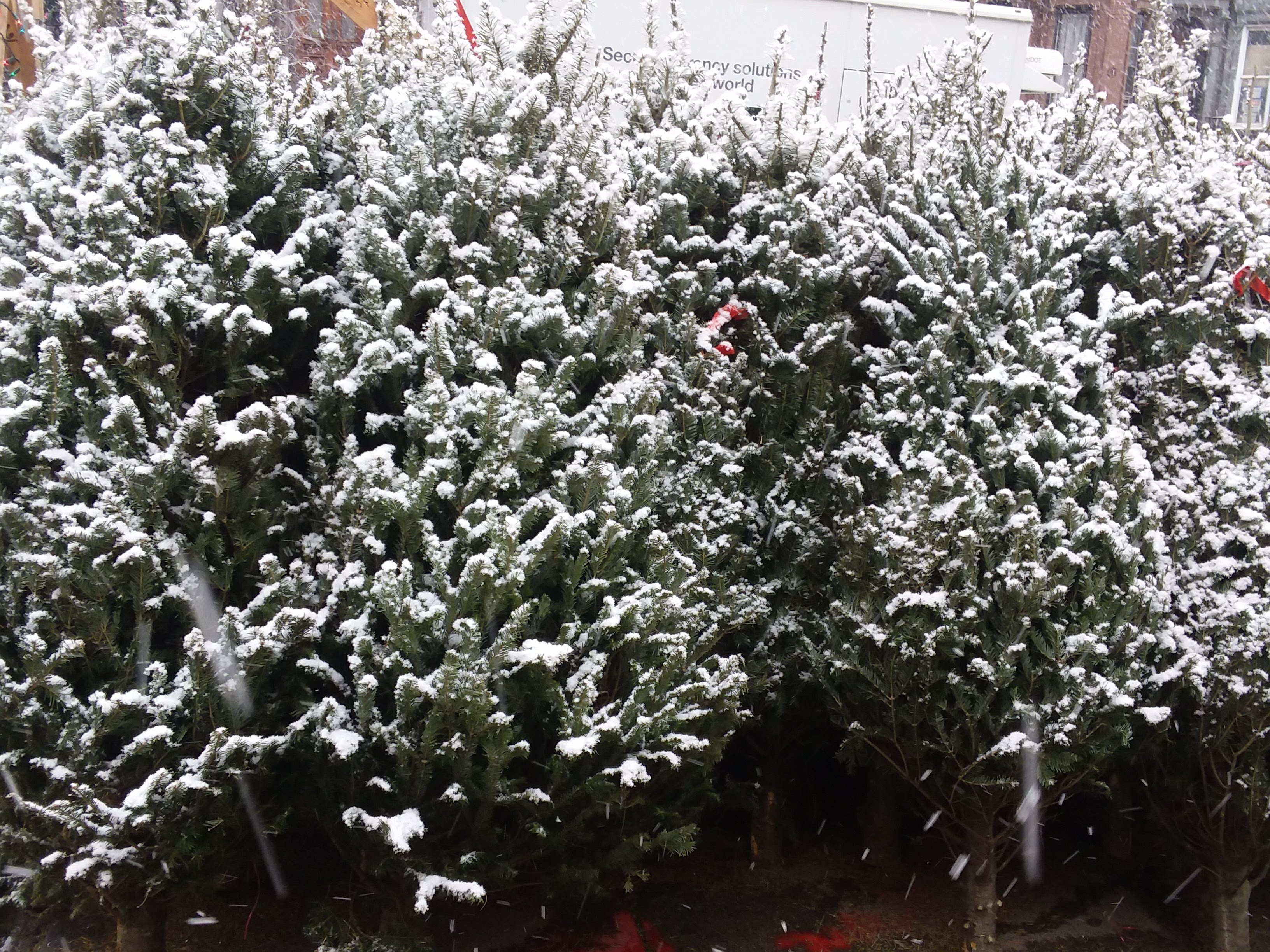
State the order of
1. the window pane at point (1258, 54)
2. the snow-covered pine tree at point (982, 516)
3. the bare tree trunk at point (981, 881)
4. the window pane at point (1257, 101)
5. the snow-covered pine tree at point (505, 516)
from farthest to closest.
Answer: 1. the window pane at point (1258, 54)
2. the window pane at point (1257, 101)
3. the bare tree trunk at point (981, 881)
4. the snow-covered pine tree at point (982, 516)
5. the snow-covered pine tree at point (505, 516)

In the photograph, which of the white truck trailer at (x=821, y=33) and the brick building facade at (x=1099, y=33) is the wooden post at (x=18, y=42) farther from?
the brick building facade at (x=1099, y=33)

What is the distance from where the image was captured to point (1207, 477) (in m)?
4.59

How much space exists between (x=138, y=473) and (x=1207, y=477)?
14.3 ft

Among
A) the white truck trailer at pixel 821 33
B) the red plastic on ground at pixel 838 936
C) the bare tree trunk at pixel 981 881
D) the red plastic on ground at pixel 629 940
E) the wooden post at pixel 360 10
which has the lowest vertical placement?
the red plastic on ground at pixel 838 936

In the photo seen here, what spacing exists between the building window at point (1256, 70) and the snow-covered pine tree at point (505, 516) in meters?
24.8

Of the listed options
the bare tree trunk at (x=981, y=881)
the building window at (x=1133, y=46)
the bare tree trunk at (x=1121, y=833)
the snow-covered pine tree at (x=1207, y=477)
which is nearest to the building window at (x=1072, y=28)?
the building window at (x=1133, y=46)

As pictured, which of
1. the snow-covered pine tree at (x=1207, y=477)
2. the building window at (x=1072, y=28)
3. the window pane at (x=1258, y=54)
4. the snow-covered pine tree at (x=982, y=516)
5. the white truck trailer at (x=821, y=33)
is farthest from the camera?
the window pane at (x=1258, y=54)

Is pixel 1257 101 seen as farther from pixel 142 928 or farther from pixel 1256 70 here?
pixel 142 928

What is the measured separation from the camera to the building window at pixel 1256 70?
23.5 metres

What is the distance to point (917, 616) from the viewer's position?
13.2ft

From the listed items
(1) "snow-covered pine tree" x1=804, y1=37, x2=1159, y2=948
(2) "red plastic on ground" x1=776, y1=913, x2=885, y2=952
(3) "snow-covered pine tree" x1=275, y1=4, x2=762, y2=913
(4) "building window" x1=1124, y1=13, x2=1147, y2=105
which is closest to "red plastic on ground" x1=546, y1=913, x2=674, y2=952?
(2) "red plastic on ground" x1=776, y1=913, x2=885, y2=952

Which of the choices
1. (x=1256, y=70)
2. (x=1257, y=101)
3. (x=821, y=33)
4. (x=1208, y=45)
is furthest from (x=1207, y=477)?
(x=1256, y=70)

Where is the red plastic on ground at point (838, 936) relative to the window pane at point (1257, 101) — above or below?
below

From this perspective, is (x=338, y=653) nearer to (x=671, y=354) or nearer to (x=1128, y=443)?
(x=671, y=354)
